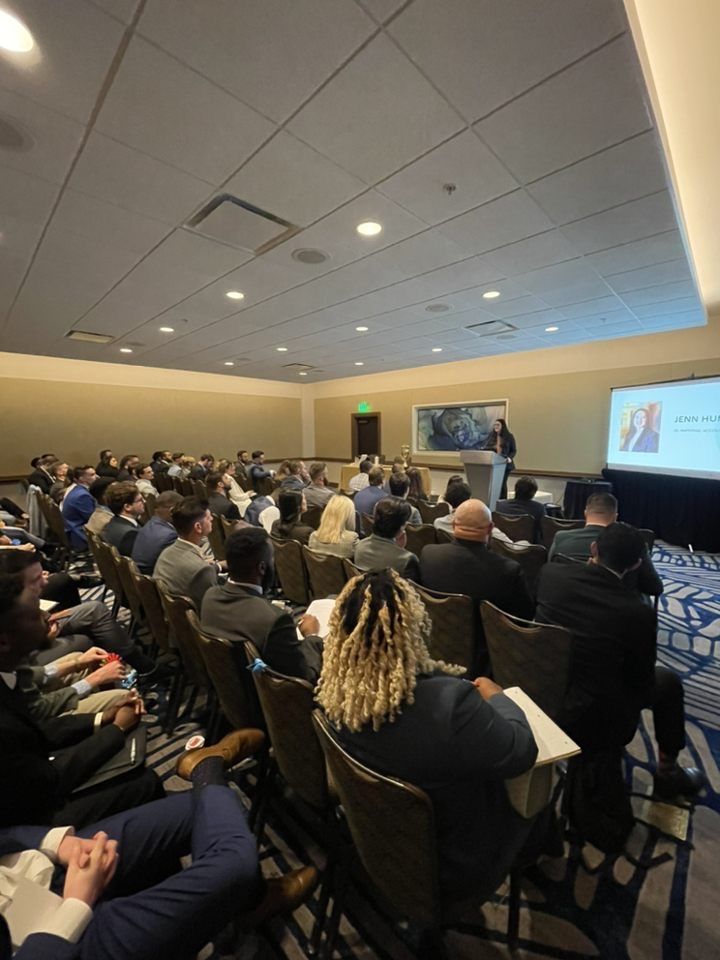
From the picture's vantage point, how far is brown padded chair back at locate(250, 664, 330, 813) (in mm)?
1234

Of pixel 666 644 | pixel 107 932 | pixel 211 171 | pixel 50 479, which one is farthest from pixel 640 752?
pixel 50 479

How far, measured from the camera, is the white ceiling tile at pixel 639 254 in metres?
3.10

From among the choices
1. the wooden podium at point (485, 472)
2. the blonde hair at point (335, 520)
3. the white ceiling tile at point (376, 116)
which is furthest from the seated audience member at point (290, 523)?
the wooden podium at point (485, 472)

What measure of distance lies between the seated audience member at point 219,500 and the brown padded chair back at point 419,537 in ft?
8.02

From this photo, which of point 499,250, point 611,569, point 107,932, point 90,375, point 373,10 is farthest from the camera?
point 90,375

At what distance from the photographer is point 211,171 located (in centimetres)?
219

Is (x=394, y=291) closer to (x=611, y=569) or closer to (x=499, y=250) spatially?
(x=499, y=250)

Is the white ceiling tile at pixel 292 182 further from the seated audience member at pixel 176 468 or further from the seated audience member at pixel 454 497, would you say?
the seated audience member at pixel 176 468

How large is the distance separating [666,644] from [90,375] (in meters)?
11.1

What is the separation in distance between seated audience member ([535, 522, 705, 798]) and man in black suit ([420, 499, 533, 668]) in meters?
0.35

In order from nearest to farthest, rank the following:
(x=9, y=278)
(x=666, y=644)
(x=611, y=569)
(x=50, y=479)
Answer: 1. (x=611, y=569)
2. (x=666, y=644)
3. (x=9, y=278)
4. (x=50, y=479)

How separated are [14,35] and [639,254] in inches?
170

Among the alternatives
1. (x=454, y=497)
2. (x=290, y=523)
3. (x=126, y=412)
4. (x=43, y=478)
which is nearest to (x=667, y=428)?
(x=454, y=497)

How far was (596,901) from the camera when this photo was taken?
131cm
